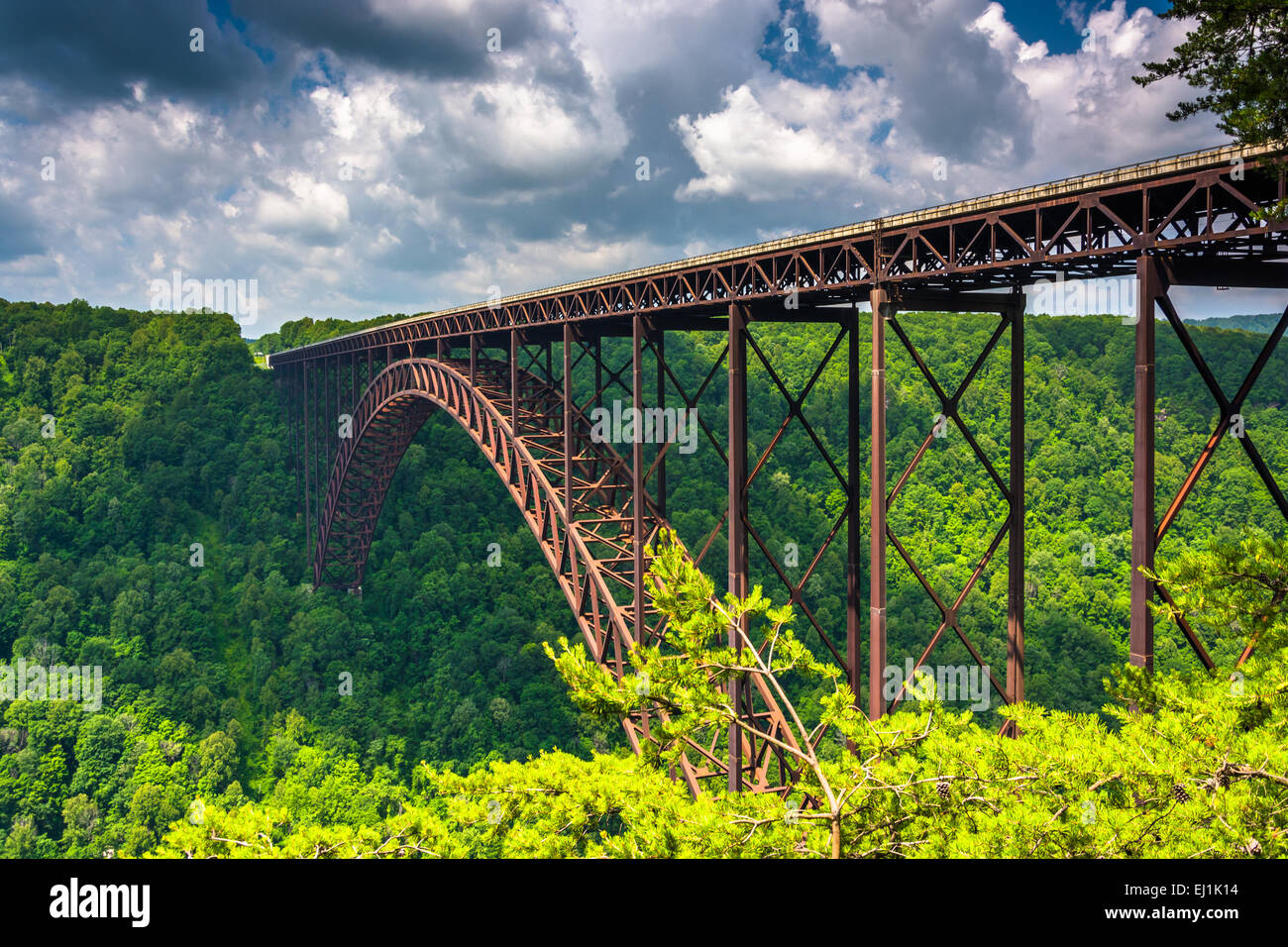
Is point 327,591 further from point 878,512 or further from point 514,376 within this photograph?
point 878,512

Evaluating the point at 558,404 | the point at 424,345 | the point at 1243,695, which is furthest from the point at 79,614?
the point at 1243,695

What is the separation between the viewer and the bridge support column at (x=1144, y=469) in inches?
336

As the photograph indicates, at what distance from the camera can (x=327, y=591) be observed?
47.3 meters

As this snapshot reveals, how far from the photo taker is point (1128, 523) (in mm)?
49469

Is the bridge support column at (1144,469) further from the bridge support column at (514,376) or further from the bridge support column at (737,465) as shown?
the bridge support column at (514,376)

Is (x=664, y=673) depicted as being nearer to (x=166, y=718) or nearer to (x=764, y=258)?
(x=764, y=258)

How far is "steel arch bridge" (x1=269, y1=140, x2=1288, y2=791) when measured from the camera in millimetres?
8672

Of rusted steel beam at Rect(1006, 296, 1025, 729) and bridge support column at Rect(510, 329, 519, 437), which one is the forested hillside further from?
rusted steel beam at Rect(1006, 296, 1025, 729)

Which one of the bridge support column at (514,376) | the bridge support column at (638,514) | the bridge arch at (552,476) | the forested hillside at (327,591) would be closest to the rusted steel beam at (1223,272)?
the bridge arch at (552,476)

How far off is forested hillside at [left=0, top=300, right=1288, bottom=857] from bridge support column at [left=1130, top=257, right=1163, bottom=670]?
29.8 metres

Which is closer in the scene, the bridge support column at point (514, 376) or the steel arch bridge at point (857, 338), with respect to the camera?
the steel arch bridge at point (857, 338)

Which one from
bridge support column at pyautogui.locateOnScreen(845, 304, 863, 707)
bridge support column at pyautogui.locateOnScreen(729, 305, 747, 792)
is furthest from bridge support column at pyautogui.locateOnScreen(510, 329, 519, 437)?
bridge support column at pyautogui.locateOnScreen(845, 304, 863, 707)

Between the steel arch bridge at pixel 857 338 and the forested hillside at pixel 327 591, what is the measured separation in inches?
590

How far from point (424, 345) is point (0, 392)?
37.5m
